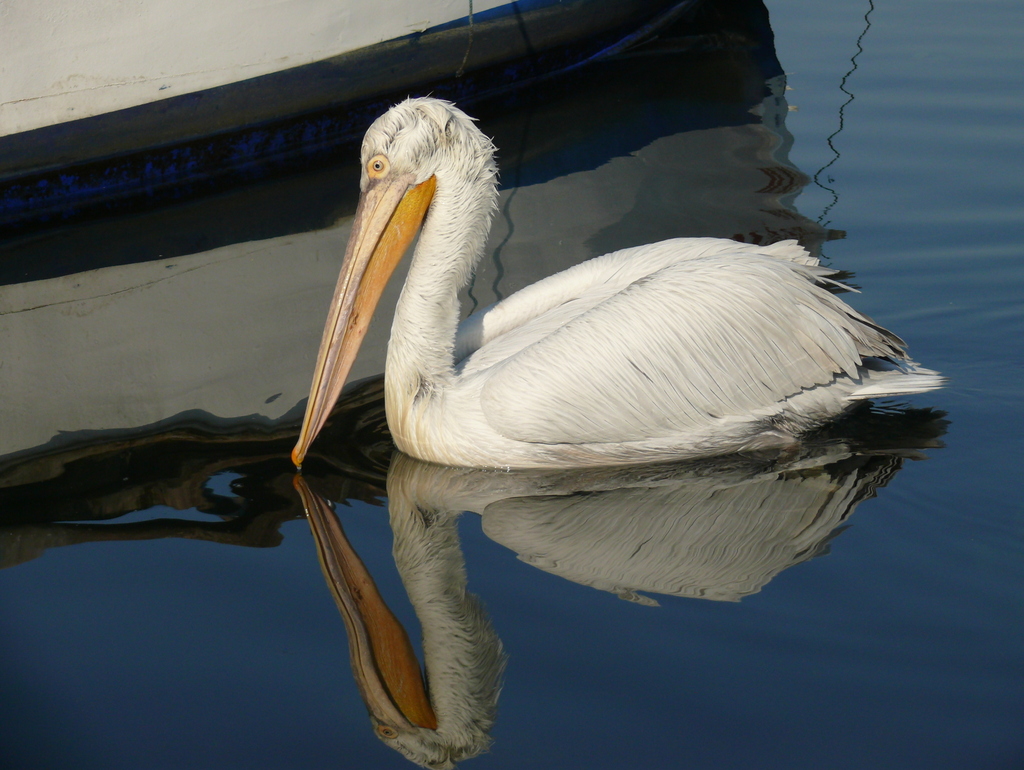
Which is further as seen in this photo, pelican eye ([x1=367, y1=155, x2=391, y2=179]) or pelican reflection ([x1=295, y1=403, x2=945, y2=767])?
pelican eye ([x1=367, y1=155, x2=391, y2=179])

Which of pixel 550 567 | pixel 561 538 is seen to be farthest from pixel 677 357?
pixel 550 567

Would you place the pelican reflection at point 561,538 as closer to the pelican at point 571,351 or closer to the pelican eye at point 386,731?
the pelican eye at point 386,731

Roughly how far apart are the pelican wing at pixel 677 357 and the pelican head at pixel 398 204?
19.2 inches

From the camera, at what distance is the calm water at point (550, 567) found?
2.50 m

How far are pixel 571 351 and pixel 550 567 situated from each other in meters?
0.72

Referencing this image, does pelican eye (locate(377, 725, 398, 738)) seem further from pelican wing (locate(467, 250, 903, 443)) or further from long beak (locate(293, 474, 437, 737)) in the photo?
pelican wing (locate(467, 250, 903, 443))

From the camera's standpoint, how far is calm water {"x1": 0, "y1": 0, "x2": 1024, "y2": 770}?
98.3 inches

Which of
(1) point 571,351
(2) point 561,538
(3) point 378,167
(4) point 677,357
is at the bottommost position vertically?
(2) point 561,538

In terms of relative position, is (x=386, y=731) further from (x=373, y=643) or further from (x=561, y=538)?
(x=561, y=538)

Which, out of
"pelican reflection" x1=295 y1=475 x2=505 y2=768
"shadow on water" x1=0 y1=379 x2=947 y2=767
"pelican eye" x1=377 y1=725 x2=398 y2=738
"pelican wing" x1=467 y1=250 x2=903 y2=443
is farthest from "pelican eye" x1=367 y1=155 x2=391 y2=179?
"pelican eye" x1=377 y1=725 x2=398 y2=738

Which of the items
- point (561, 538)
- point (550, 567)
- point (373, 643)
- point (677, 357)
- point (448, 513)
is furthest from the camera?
point (677, 357)

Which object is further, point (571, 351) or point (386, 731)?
point (571, 351)

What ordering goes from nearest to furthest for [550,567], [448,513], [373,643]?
[373,643]
[550,567]
[448,513]

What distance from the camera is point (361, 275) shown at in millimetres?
3584
